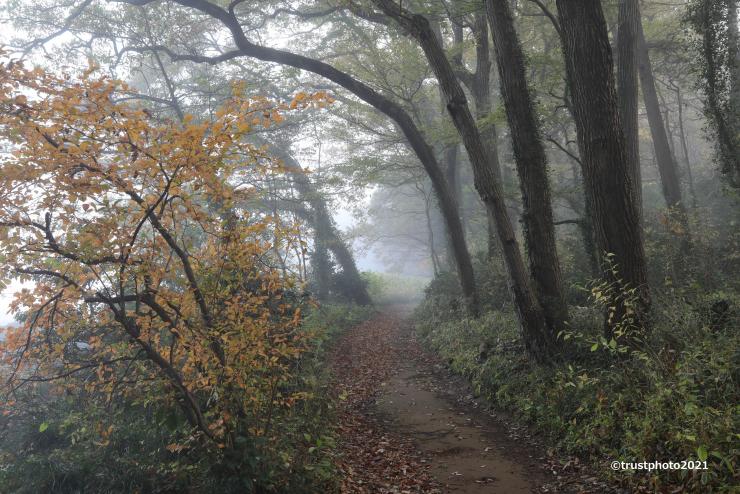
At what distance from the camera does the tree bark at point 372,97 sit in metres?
9.19

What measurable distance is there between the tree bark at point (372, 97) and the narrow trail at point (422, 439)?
2.99 meters

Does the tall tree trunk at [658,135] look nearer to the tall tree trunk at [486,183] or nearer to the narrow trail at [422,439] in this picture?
the tall tree trunk at [486,183]

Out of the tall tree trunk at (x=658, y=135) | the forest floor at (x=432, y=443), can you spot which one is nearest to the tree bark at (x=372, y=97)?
the forest floor at (x=432, y=443)

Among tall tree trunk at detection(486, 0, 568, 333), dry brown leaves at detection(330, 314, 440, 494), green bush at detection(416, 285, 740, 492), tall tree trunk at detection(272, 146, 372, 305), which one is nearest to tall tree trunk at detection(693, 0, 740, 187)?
tall tree trunk at detection(486, 0, 568, 333)

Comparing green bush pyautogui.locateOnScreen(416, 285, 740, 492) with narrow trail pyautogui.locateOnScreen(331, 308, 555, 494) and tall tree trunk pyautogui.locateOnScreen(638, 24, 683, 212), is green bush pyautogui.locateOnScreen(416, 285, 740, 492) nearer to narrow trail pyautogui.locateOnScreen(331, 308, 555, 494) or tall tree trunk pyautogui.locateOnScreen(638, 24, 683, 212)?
narrow trail pyautogui.locateOnScreen(331, 308, 555, 494)

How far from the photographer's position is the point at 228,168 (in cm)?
416

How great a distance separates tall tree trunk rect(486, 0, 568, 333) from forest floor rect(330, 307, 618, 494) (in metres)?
2.15

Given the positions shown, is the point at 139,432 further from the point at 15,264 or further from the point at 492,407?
the point at 492,407

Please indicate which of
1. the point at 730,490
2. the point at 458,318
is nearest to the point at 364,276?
the point at 458,318

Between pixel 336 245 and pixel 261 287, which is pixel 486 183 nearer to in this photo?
pixel 261 287

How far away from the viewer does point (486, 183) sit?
8.20m

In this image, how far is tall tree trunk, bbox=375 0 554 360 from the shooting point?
286 inches

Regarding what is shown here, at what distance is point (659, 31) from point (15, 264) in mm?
17540

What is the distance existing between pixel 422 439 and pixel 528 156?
448cm
